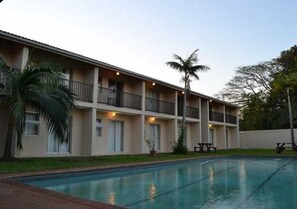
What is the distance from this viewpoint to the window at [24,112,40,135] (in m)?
15.2

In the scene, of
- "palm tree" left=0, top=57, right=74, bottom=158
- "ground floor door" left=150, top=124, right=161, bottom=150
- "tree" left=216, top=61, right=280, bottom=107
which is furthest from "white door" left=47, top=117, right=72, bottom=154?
"tree" left=216, top=61, right=280, bottom=107

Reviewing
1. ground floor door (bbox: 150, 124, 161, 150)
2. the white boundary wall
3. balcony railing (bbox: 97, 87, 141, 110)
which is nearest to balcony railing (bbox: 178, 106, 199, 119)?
ground floor door (bbox: 150, 124, 161, 150)

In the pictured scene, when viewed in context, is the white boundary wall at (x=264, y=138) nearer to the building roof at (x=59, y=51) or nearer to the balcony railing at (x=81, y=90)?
the building roof at (x=59, y=51)

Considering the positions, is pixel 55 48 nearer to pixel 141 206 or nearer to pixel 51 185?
pixel 51 185

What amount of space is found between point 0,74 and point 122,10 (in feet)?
21.5

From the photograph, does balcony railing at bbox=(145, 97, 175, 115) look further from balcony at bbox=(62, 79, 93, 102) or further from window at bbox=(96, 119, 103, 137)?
balcony at bbox=(62, 79, 93, 102)

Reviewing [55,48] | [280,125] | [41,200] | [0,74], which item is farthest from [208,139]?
[41,200]

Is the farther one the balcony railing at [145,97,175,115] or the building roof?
the balcony railing at [145,97,175,115]

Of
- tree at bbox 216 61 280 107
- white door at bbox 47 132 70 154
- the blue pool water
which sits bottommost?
the blue pool water

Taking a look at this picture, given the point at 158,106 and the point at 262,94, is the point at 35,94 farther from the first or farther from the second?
the point at 262,94

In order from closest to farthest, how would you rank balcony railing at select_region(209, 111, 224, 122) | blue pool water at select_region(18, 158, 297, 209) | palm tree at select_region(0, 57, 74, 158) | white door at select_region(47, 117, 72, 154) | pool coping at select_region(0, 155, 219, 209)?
pool coping at select_region(0, 155, 219, 209) < blue pool water at select_region(18, 158, 297, 209) < palm tree at select_region(0, 57, 74, 158) < white door at select_region(47, 117, 72, 154) < balcony railing at select_region(209, 111, 224, 122)

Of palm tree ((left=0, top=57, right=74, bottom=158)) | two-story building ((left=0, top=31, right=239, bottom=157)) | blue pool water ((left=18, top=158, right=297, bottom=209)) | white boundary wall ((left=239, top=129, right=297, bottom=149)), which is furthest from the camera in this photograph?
white boundary wall ((left=239, top=129, right=297, bottom=149))

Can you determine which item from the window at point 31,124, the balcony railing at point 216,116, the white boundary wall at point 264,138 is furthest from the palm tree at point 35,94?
the white boundary wall at point 264,138

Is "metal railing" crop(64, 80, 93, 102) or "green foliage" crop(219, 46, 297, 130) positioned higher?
"green foliage" crop(219, 46, 297, 130)
